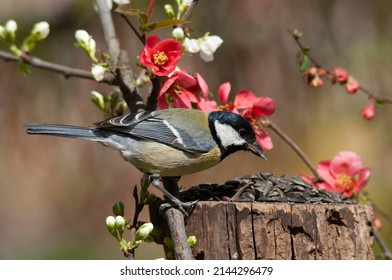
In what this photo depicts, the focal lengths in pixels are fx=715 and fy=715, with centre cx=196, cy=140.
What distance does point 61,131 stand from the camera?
3.07 m

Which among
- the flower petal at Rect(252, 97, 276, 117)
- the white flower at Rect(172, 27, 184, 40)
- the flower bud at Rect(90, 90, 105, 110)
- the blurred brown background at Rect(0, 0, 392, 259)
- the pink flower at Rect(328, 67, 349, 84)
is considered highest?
the blurred brown background at Rect(0, 0, 392, 259)

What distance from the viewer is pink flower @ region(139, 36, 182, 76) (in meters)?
2.76

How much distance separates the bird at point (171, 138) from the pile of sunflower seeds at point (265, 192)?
0.47ft

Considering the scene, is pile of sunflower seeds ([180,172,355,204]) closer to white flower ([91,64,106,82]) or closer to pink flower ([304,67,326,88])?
pink flower ([304,67,326,88])

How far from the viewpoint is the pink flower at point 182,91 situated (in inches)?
114

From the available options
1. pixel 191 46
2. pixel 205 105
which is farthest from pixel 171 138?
pixel 191 46

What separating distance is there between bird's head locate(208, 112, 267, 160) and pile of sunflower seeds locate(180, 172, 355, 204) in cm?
15

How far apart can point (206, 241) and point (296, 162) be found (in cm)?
351

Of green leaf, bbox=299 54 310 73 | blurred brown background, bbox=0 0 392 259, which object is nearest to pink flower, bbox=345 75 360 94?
green leaf, bbox=299 54 310 73

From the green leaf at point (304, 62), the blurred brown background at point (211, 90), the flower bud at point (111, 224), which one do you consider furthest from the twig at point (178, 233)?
the blurred brown background at point (211, 90)

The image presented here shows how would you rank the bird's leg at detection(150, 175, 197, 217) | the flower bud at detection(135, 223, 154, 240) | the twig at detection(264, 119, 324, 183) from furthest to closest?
the twig at detection(264, 119, 324, 183)
the bird's leg at detection(150, 175, 197, 217)
the flower bud at detection(135, 223, 154, 240)

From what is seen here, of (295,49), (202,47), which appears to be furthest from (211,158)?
(295,49)

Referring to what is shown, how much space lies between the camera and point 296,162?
6016 mm

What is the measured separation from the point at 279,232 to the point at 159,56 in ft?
2.67
